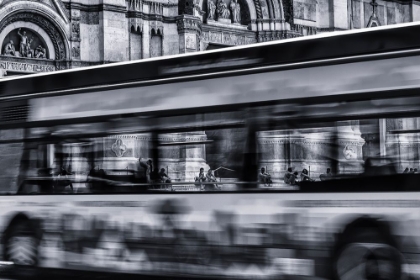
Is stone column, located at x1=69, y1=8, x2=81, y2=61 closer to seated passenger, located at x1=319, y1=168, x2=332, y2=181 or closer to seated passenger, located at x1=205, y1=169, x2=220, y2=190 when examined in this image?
seated passenger, located at x1=205, y1=169, x2=220, y2=190

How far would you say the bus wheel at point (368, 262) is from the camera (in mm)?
6137

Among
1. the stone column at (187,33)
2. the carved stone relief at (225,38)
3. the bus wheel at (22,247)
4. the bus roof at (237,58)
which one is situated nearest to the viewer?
the bus roof at (237,58)

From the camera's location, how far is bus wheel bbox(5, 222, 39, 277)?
8477 mm

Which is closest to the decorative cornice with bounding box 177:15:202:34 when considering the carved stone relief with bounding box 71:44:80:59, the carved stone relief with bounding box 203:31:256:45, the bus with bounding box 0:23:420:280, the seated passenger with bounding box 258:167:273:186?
the carved stone relief with bounding box 203:31:256:45

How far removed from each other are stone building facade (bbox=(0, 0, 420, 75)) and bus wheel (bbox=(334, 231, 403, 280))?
14533 millimetres

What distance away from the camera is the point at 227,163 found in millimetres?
6875

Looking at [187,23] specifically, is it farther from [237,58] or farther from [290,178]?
[290,178]

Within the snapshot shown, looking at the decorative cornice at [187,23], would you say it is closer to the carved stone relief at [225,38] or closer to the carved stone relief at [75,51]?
the carved stone relief at [225,38]

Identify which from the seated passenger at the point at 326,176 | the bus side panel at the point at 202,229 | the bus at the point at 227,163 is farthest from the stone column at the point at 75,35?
the seated passenger at the point at 326,176

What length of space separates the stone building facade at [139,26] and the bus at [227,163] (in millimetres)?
11562

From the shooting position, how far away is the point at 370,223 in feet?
20.6

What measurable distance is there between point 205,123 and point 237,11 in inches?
790

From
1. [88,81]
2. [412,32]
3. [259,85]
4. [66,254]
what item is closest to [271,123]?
[259,85]

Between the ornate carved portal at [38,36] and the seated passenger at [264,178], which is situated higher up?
the ornate carved portal at [38,36]
